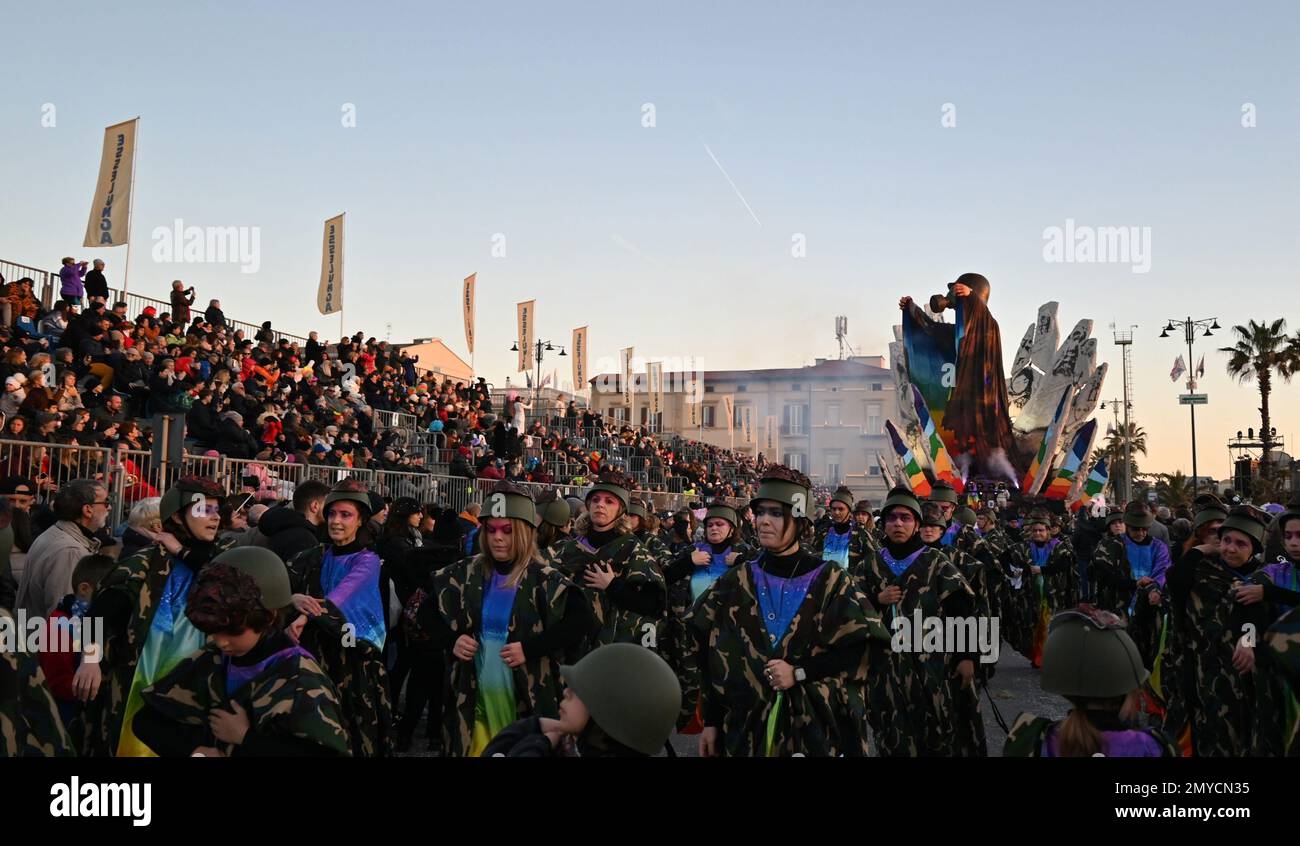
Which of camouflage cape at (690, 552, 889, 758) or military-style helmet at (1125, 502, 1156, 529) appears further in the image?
military-style helmet at (1125, 502, 1156, 529)

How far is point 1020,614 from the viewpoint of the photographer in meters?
15.5

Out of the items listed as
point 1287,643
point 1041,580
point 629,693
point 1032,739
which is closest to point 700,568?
point 1287,643

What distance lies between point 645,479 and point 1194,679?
87.0ft

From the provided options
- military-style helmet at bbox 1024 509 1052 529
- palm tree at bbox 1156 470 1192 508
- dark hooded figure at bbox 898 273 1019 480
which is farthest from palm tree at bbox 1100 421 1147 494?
military-style helmet at bbox 1024 509 1052 529

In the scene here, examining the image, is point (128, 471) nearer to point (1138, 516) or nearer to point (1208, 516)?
point (1208, 516)

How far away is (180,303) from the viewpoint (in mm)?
20359

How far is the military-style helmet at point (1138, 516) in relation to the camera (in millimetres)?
11398

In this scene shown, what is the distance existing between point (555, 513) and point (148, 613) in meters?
3.01

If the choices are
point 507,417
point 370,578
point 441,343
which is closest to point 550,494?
point 370,578

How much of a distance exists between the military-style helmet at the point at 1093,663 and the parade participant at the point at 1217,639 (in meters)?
3.86

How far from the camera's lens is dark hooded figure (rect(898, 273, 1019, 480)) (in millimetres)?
40594

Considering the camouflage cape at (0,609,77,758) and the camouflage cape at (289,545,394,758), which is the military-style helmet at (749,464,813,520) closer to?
the camouflage cape at (289,545,394,758)
